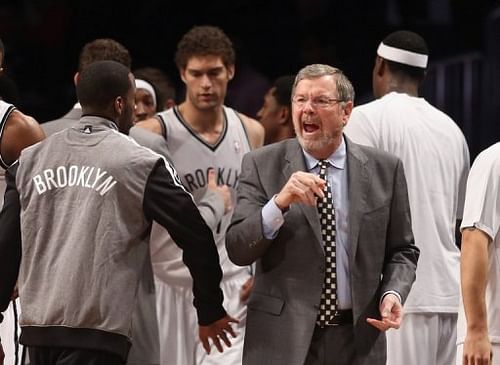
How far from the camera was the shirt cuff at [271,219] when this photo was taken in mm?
4188

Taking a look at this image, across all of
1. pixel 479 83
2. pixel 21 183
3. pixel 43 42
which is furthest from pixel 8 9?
pixel 21 183

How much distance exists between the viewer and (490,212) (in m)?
4.27

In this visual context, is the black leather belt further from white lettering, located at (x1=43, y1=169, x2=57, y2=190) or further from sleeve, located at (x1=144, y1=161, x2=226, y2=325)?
white lettering, located at (x1=43, y1=169, x2=57, y2=190)

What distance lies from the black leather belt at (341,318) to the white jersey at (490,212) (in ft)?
1.38

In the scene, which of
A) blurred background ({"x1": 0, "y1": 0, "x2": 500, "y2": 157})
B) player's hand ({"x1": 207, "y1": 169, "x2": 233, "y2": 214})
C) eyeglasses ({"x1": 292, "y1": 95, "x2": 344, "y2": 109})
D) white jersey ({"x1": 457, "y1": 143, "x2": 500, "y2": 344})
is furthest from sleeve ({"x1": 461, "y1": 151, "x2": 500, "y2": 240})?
blurred background ({"x1": 0, "y1": 0, "x2": 500, "y2": 157})

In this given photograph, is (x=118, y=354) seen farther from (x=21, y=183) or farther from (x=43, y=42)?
(x=43, y=42)

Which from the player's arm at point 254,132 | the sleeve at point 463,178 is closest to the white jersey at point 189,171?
the player's arm at point 254,132

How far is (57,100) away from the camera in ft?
31.0

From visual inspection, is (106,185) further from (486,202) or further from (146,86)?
(146,86)

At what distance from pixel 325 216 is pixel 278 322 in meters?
0.42

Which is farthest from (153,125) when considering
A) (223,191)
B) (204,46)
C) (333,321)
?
(333,321)

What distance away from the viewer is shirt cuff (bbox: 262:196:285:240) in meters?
4.19

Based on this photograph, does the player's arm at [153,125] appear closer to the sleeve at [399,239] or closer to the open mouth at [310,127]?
the open mouth at [310,127]

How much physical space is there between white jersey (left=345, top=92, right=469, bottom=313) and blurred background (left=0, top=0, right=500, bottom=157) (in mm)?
3665
